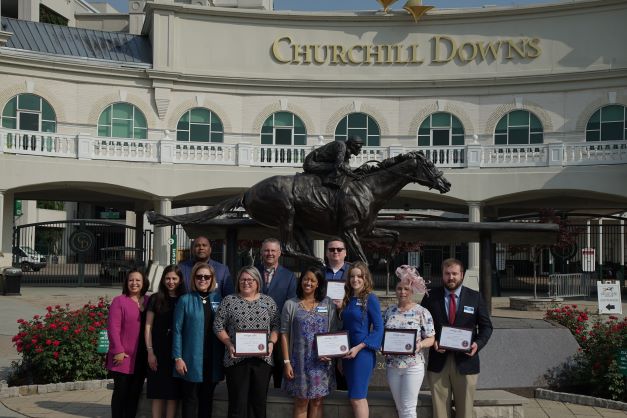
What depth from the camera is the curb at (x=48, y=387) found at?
9.28 m

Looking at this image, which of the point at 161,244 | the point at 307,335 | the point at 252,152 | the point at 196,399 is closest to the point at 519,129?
the point at 252,152

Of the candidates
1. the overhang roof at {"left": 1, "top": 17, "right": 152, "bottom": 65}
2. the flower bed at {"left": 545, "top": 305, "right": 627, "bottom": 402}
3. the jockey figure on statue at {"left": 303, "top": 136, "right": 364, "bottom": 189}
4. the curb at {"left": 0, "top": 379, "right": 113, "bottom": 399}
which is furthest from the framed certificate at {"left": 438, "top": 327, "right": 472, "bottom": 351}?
the overhang roof at {"left": 1, "top": 17, "right": 152, "bottom": 65}

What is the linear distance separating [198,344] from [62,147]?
72.0 feet

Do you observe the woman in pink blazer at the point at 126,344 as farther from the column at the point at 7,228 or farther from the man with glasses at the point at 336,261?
the column at the point at 7,228

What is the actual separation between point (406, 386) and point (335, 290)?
1.15 meters

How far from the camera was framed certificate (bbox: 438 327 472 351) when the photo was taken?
6414 millimetres

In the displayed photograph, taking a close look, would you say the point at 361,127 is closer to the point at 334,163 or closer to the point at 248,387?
the point at 334,163

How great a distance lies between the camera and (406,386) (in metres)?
6.43

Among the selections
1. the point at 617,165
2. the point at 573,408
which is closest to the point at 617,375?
the point at 573,408

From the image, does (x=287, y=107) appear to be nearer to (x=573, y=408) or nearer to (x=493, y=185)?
(x=493, y=185)

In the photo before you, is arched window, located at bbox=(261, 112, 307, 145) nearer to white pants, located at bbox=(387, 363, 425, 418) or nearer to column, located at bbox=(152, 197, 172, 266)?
column, located at bbox=(152, 197, 172, 266)

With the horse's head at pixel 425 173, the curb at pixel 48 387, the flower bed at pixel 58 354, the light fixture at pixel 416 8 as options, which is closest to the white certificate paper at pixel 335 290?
the horse's head at pixel 425 173

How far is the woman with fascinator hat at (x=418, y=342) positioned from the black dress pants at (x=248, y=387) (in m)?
1.12

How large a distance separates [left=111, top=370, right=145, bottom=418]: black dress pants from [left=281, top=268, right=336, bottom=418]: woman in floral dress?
1.61 meters
